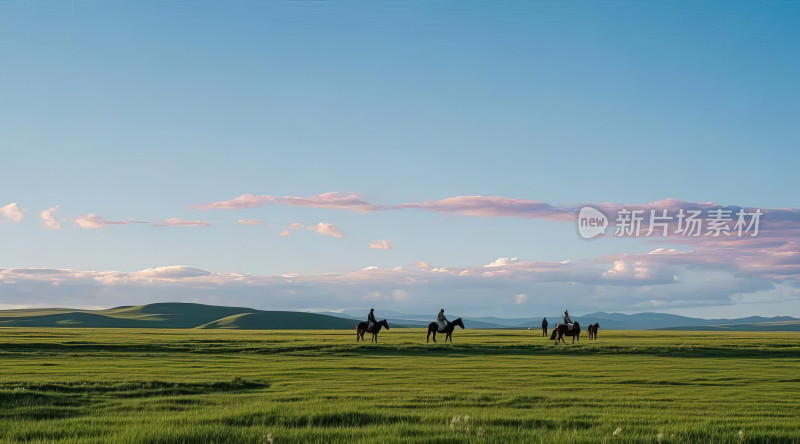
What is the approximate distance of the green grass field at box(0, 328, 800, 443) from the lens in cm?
1326

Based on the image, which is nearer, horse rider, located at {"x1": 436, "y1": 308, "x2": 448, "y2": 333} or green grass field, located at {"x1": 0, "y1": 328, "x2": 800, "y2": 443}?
green grass field, located at {"x1": 0, "y1": 328, "x2": 800, "y2": 443}

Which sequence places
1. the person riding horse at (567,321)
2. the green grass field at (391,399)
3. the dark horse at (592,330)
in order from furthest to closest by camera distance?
the dark horse at (592,330) → the person riding horse at (567,321) → the green grass field at (391,399)

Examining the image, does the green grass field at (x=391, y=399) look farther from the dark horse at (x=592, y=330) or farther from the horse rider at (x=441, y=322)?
the dark horse at (x=592, y=330)

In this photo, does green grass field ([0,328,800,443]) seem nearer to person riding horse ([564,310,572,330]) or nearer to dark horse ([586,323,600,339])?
person riding horse ([564,310,572,330])

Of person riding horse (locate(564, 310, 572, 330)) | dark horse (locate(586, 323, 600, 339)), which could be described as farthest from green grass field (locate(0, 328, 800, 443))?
dark horse (locate(586, 323, 600, 339))

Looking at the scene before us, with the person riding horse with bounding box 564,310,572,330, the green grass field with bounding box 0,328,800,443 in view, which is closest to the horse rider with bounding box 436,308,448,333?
the person riding horse with bounding box 564,310,572,330

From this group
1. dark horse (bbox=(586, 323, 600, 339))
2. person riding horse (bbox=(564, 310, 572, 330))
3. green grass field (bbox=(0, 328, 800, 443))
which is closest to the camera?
green grass field (bbox=(0, 328, 800, 443))

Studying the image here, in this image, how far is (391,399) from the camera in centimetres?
2156

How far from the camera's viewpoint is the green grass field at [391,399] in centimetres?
Answer: 1326

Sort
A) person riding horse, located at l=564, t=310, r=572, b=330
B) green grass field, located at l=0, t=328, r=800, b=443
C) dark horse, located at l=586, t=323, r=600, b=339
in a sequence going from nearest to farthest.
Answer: green grass field, located at l=0, t=328, r=800, b=443
person riding horse, located at l=564, t=310, r=572, b=330
dark horse, located at l=586, t=323, r=600, b=339

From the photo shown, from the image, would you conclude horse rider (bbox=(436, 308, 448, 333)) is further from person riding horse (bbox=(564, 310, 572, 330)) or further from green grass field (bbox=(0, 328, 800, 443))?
green grass field (bbox=(0, 328, 800, 443))

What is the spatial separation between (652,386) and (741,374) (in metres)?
8.32

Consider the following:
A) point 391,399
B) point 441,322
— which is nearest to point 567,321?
point 441,322

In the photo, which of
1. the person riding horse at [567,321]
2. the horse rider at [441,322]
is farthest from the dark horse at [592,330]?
the horse rider at [441,322]
